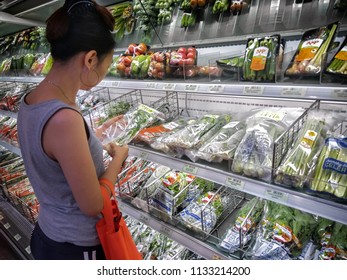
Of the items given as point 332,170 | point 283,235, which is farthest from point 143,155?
point 332,170

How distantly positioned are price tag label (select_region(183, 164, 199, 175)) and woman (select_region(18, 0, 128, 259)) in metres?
0.33

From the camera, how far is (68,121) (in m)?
0.87

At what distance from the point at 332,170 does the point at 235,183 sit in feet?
1.12

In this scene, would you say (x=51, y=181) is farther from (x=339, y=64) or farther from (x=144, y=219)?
(x=339, y=64)

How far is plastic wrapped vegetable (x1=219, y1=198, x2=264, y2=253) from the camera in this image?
1299 mm

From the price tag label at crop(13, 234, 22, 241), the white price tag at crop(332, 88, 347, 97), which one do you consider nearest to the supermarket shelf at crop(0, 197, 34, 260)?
the price tag label at crop(13, 234, 22, 241)

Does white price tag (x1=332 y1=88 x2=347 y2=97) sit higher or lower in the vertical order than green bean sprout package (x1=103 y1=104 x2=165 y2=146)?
higher

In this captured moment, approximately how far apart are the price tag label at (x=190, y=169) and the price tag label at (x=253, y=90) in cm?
40

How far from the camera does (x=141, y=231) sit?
1.98m

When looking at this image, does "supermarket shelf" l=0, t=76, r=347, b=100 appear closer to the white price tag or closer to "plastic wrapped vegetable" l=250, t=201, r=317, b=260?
the white price tag

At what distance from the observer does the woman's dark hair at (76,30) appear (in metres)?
0.91

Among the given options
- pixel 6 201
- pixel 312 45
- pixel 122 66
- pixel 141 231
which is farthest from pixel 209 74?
pixel 6 201

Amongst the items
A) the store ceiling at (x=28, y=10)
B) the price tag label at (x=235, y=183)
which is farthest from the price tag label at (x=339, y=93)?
the store ceiling at (x=28, y=10)

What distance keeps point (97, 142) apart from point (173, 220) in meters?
0.67
